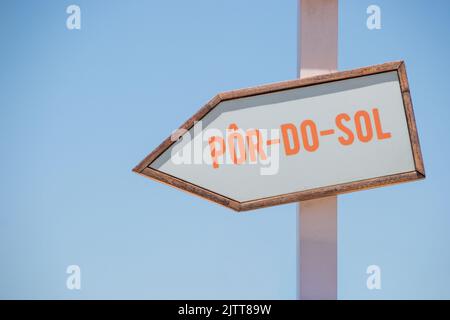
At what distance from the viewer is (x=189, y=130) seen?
6.49 feet

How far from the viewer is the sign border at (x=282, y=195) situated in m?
1.97

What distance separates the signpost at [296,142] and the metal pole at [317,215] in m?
0.10

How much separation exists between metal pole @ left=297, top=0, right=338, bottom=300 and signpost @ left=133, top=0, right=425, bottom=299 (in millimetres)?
103

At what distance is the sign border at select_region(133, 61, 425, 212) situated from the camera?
1.97 metres

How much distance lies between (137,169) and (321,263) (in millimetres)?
803

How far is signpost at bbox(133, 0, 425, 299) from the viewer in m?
1.98

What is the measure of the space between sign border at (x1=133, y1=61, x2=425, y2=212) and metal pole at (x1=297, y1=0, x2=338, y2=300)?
4.1 inches

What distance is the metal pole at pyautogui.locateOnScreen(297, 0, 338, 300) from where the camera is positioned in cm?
206

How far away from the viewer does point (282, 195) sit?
1.98m

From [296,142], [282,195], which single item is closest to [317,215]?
[282,195]

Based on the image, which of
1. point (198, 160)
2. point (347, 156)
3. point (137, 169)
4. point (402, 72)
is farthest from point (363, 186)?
point (137, 169)

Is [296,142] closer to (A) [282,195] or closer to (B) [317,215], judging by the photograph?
Answer: (A) [282,195]

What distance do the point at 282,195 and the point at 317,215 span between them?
19 centimetres
